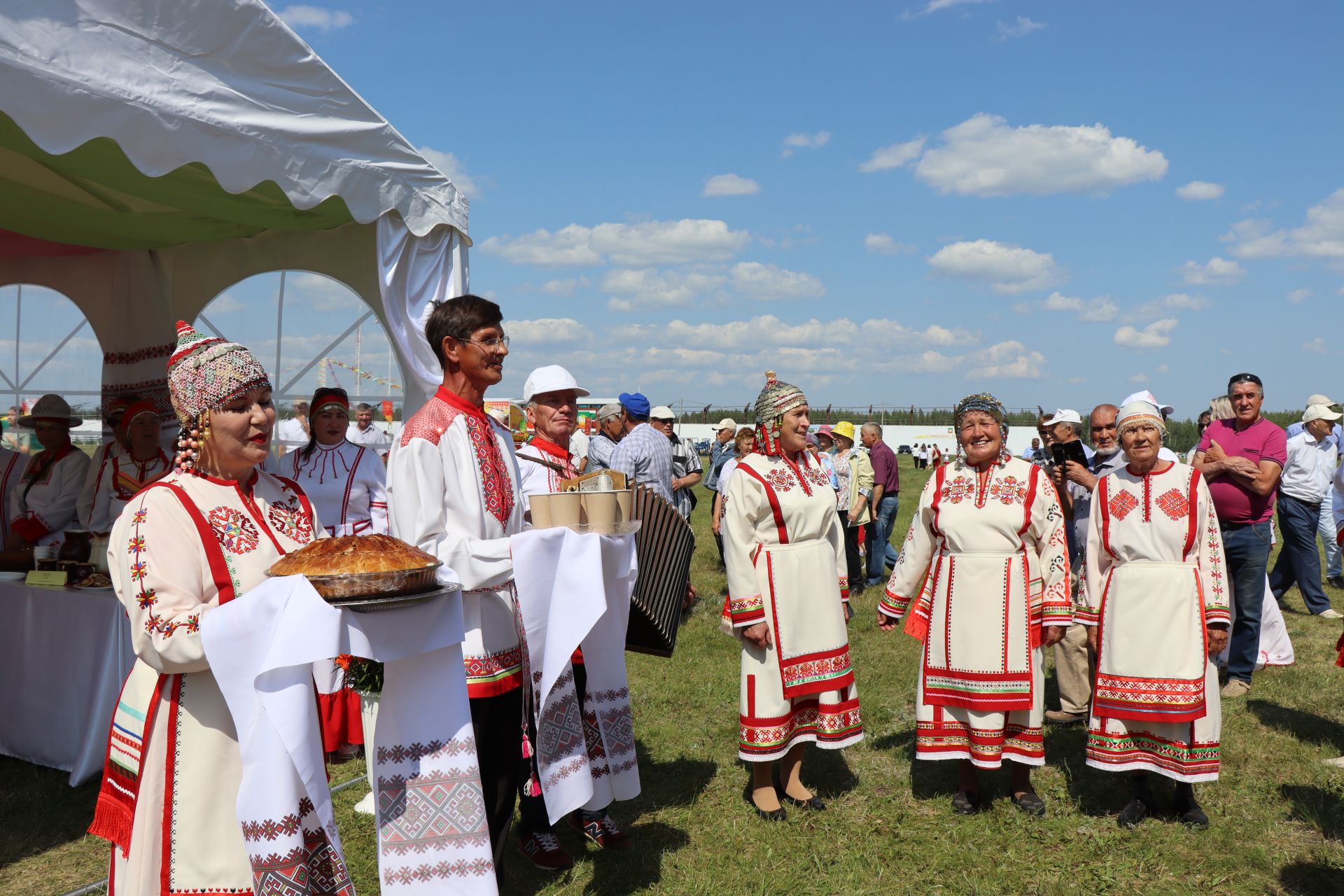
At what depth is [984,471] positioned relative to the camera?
4.60 metres

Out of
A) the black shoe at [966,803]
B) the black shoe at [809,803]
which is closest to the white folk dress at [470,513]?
the black shoe at [809,803]

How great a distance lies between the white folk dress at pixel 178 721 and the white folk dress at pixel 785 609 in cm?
251

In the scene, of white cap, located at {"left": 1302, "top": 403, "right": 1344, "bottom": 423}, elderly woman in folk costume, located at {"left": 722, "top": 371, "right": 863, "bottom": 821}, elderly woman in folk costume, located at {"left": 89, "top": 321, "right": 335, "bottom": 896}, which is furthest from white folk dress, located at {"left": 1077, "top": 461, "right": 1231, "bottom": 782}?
white cap, located at {"left": 1302, "top": 403, "right": 1344, "bottom": 423}

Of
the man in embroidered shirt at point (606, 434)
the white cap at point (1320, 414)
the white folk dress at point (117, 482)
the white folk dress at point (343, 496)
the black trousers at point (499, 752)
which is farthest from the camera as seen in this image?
the white cap at point (1320, 414)

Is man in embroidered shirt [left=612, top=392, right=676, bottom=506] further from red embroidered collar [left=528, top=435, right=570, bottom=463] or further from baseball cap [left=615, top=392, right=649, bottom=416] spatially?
red embroidered collar [left=528, top=435, right=570, bottom=463]

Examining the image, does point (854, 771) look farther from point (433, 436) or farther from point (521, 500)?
point (433, 436)

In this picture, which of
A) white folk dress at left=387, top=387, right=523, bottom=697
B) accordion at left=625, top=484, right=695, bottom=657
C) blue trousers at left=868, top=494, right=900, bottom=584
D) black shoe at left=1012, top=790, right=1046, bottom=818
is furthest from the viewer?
blue trousers at left=868, top=494, right=900, bottom=584

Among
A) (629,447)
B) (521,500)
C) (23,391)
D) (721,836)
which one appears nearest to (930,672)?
(721,836)

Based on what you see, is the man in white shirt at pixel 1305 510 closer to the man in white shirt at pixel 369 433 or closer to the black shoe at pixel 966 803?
the black shoe at pixel 966 803

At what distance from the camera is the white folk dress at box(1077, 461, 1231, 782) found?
168 inches

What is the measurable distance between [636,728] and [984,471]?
269cm

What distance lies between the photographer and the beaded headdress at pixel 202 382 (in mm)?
2320

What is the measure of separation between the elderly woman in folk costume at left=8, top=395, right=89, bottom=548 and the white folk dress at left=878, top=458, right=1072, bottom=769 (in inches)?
208

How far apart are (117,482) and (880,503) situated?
766cm
